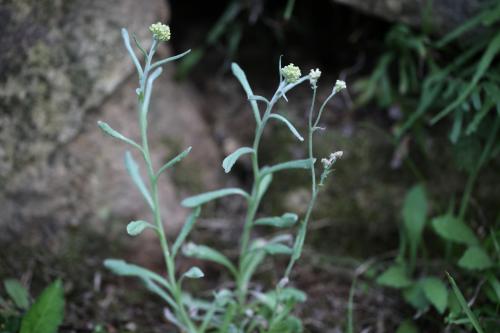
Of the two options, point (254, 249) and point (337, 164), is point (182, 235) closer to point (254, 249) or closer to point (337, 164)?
point (254, 249)

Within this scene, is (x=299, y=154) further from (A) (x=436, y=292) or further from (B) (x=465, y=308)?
(B) (x=465, y=308)

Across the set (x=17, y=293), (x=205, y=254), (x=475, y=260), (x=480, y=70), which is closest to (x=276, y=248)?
(x=205, y=254)

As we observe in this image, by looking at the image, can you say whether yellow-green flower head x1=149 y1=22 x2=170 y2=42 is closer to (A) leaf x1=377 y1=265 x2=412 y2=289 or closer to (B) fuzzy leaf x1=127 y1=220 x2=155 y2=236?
(B) fuzzy leaf x1=127 y1=220 x2=155 y2=236

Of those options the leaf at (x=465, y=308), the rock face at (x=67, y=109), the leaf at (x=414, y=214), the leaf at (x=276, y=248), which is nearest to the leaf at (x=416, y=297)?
the leaf at (x=414, y=214)

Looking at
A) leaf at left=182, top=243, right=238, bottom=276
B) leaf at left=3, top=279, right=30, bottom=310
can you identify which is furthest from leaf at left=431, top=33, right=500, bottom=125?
leaf at left=3, top=279, right=30, bottom=310

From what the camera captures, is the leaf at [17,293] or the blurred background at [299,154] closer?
the leaf at [17,293]

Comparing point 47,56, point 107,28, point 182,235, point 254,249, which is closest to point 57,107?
point 47,56

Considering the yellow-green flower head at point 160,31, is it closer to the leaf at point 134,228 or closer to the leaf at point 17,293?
the leaf at point 134,228
